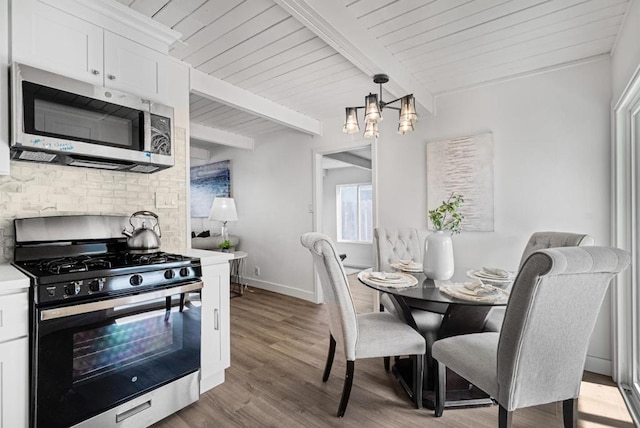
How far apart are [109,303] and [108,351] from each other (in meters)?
0.25

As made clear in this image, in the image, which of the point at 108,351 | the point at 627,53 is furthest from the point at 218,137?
the point at 627,53

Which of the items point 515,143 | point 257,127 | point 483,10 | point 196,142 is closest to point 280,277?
point 257,127

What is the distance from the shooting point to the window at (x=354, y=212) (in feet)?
24.1

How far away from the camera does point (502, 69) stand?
2570 mm

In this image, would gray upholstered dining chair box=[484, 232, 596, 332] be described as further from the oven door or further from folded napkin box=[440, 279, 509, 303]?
the oven door

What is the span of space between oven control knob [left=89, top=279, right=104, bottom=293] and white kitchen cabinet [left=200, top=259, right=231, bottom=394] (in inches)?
22.6

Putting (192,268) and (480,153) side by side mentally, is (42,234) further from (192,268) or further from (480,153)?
(480,153)

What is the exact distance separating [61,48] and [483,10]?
2.42 metres

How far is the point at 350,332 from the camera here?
1.79 metres

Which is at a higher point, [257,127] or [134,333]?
[257,127]

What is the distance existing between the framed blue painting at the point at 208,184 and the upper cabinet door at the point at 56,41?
11.8 ft

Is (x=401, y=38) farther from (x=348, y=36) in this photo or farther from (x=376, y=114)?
(x=376, y=114)

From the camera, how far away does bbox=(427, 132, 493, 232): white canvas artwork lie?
9.27ft

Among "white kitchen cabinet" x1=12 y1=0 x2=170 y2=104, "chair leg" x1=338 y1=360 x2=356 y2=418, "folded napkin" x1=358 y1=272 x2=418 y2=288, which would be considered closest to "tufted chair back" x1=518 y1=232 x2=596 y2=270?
"folded napkin" x1=358 y1=272 x2=418 y2=288
